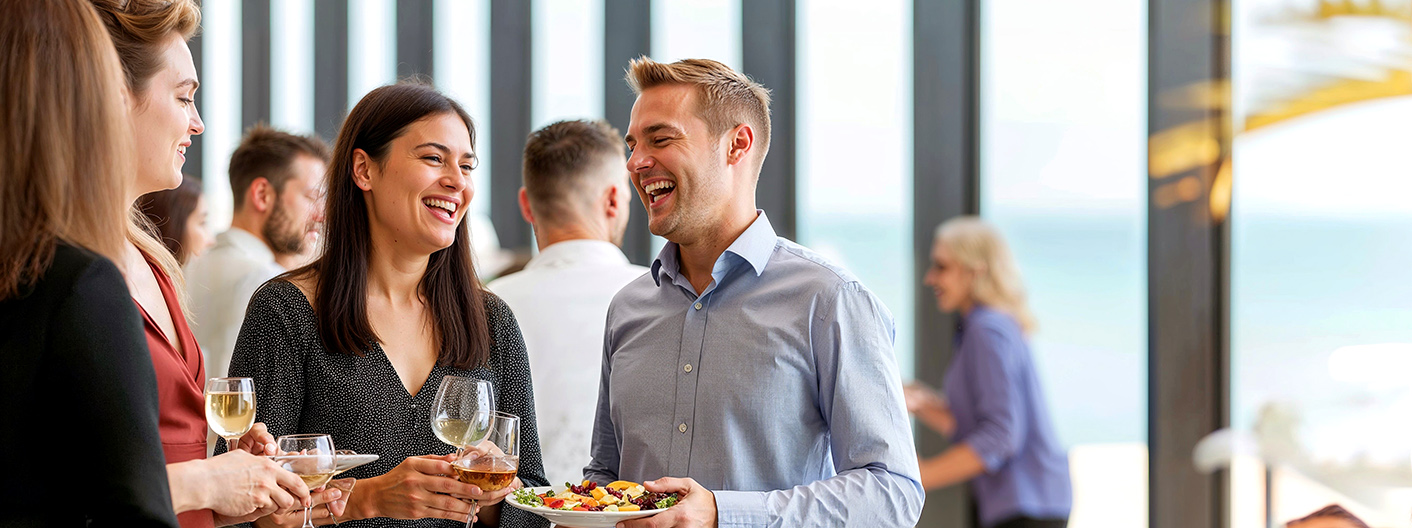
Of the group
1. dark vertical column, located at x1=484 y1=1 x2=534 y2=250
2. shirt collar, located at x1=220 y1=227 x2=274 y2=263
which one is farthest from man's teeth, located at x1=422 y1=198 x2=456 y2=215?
dark vertical column, located at x1=484 y1=1 x2=534 y2=250

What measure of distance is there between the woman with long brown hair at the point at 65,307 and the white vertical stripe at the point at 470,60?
4673 mm

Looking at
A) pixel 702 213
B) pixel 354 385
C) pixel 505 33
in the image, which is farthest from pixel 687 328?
pixel 505 33

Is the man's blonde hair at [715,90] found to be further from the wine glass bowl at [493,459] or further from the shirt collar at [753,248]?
the wine glass bowl at [493,459]

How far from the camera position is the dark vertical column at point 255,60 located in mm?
7395

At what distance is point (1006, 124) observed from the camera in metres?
4.46

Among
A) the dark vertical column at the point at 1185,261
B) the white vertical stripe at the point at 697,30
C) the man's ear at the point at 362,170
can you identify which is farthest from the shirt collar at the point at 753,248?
the white vertical stripe at the point at 697,30

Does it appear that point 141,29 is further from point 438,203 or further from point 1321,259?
point 1321,259

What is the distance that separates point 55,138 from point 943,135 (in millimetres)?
3657

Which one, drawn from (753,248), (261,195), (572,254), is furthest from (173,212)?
(753,248)

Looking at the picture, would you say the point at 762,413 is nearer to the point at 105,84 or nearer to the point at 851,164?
the point at 105,84

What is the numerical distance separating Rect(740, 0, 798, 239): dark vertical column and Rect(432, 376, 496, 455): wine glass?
311 cm

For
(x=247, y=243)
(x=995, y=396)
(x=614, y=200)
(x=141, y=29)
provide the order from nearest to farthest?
1. (x=141, y=29)
2. (x=614, y=200)
3. (x=247, y=243)
4. (x=995, y=396)

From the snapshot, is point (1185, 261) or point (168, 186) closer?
point (168, 186)

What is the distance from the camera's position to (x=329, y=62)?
6.94 metres
